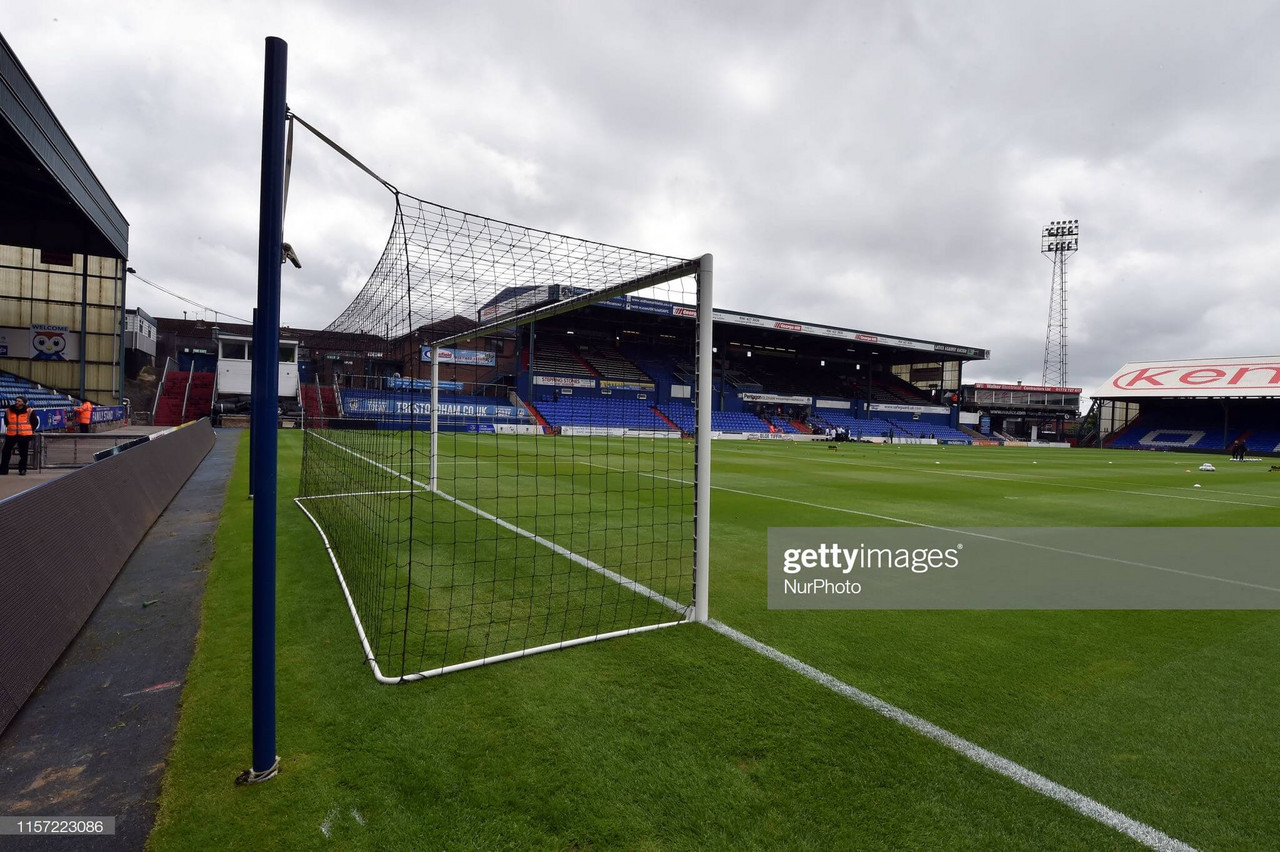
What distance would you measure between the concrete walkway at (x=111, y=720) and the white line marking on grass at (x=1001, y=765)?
3.17 m

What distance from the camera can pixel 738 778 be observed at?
98.0 inches

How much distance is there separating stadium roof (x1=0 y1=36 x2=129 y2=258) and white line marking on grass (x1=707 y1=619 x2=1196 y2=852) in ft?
52.5

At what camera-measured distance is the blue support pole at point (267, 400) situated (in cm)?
246

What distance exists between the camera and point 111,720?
294cm

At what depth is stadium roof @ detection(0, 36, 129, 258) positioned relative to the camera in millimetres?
11008

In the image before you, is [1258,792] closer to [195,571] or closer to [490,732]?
[490,732]

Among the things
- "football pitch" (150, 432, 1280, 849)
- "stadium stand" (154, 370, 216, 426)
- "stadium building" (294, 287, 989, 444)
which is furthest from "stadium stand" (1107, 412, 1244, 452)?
"stadium stand" (154, 370, 216, 426)

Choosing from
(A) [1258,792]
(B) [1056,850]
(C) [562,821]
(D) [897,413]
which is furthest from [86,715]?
(D) [897,413]

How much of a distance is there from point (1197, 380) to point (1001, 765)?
63.2 m

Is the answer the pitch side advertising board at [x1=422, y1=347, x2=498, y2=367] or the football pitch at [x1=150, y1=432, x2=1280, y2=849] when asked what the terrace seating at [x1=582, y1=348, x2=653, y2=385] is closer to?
the pitch side advertising board at [x1=422, y1=347, x2=498, y2=367]

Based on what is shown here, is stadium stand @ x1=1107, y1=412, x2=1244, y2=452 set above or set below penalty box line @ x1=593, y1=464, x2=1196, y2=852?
above

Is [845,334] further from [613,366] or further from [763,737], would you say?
[763,737]

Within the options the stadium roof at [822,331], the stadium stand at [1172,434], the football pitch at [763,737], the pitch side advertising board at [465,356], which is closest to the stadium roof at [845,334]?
the stadium roof at [822,331]

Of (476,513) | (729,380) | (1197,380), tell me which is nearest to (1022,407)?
(1197,380)
